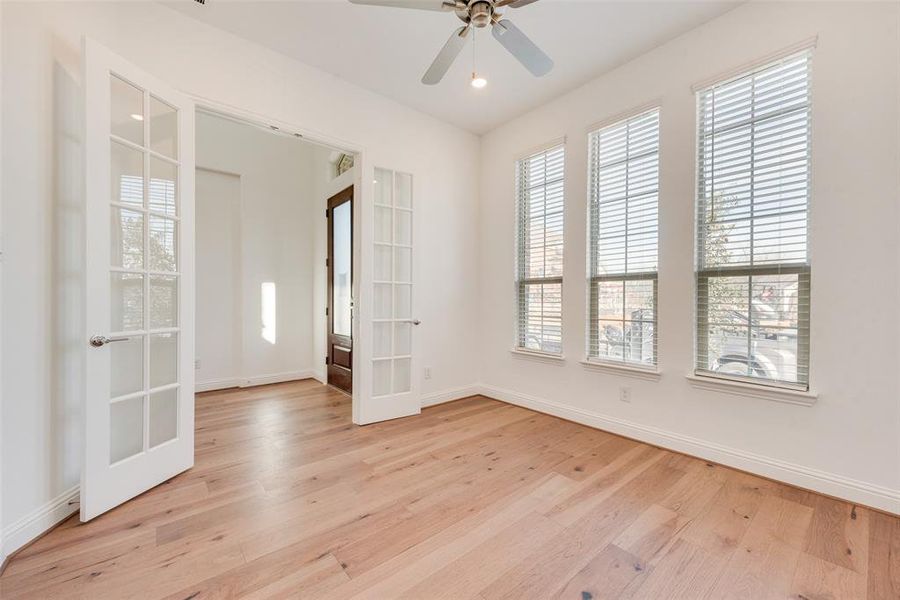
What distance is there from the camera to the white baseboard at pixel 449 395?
389cm

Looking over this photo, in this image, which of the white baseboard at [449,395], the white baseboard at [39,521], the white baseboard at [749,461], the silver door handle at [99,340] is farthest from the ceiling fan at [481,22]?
the white baseboard at [449,395]

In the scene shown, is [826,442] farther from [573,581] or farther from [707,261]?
[573,581]

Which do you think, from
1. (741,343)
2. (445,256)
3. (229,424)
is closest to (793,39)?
(741,343)

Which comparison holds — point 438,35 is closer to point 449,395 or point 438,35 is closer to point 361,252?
point 361,252

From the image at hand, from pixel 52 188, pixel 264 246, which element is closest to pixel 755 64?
pixel 52 188

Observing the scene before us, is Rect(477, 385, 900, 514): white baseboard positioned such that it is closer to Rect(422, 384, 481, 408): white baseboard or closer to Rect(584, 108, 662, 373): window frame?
Rect(584, 108, 662, 373): window frame

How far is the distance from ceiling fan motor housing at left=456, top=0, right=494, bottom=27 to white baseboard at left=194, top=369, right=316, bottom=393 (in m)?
4.48

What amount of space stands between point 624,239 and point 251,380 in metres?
4.51

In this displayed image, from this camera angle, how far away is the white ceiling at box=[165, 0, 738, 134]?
8.09 feet

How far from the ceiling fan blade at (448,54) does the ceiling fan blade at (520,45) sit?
17 centimetres

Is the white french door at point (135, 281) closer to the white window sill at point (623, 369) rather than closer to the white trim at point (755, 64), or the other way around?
the white window sill at point (623, 369)

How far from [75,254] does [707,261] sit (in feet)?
12.7

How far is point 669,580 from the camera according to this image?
150 cm

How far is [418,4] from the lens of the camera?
1812 mm
